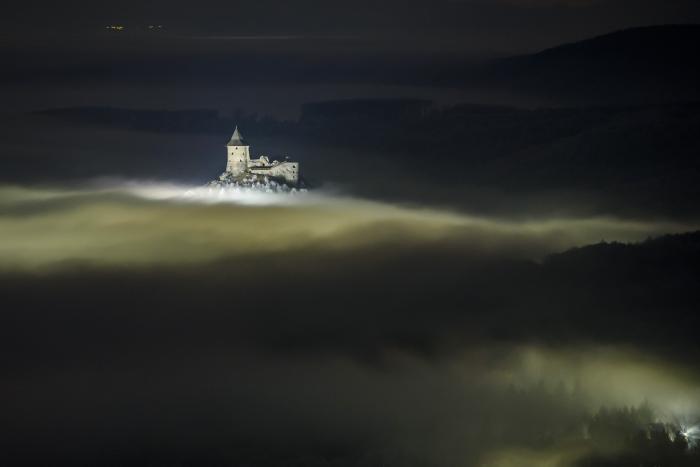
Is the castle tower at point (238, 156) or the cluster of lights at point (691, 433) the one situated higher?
the castle tower at point (238, 156)

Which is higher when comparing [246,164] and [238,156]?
[238,156]

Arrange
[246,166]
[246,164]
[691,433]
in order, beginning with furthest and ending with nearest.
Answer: [246,166] < [246,164] < [691,433]

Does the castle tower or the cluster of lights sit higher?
the castle tower

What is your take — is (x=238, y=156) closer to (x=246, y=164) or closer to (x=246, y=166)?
(x=246, y=164)

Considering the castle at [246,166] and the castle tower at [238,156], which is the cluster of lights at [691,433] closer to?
the castle at [246,166]

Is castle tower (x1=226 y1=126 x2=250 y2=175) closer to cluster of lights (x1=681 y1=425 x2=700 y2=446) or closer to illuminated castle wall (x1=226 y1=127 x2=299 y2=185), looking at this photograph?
illuminated castle wall (x1=226 y1=127 x2=299 y2=185)

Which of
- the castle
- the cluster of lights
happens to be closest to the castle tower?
→ the castle

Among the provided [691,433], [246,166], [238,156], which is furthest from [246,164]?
[691,433]

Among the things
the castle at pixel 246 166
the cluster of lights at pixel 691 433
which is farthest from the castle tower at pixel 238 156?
the cluster of lights at pixel 691 433

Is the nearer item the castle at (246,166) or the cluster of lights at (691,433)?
the cluster of lights at (691,433)
